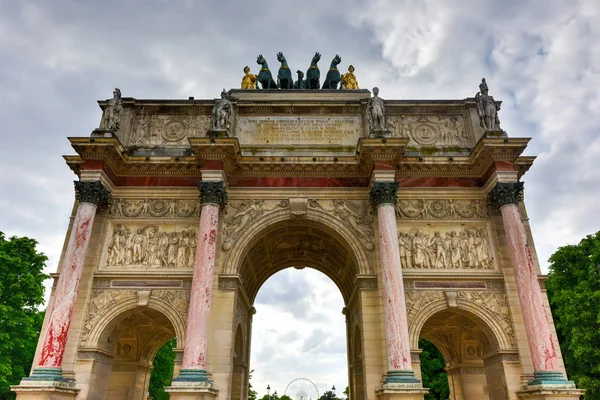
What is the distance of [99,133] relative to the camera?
17625mm

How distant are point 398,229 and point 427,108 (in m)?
6.18

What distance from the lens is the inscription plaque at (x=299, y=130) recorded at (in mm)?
19312

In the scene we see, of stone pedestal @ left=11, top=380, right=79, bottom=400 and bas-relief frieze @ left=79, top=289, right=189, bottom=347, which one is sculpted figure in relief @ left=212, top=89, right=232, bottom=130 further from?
stone pedestal @ left=11, top=380, right=79, bottom=400

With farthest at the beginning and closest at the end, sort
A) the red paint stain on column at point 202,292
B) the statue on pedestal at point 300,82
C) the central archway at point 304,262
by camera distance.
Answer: the statue on pedestal at point 300,82
the central archway at point 304,262
the red paint stain on column at point 202,292

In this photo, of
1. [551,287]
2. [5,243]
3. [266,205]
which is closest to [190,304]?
[266,205]


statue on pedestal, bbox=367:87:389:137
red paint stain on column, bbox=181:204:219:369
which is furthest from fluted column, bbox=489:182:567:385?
red paint stain on column, bbox=181:204:219:369

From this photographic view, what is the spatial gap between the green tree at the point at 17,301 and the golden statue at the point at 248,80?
15.8 metres

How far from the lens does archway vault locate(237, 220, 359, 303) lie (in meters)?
18.2

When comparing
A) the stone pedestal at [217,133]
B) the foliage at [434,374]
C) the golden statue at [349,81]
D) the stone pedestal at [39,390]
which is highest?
the golden statue at [349,81]

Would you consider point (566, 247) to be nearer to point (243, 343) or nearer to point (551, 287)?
point (551, 287)

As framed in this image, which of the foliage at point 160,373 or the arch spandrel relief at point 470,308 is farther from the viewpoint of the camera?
the foliage at point 160,373

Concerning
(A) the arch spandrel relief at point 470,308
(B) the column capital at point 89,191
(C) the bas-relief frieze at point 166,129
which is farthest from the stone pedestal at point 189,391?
(C) the bas-relief frieze at point 166,129

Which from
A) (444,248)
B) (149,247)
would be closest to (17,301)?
(149,247)

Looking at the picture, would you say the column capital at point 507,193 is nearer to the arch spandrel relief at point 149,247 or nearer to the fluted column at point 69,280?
the arch spandrel relief at point 149,247
